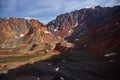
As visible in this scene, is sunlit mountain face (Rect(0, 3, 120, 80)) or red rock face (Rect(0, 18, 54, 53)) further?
red rock face (Rect(0, 18, 54, 53))

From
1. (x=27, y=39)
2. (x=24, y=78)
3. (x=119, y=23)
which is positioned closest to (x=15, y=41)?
(x=27, y=39)

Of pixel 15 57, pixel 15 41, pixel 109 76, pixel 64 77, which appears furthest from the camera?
pixel 15 41

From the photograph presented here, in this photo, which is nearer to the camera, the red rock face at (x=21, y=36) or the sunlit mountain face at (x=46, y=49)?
the sunlit mountain face at (x=46, y=49)

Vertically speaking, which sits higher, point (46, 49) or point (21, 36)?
point (21, 36)

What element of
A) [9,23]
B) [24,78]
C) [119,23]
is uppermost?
[9,23]

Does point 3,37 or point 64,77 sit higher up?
point 3,37

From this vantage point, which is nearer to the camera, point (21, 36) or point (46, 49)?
point (46, 49)

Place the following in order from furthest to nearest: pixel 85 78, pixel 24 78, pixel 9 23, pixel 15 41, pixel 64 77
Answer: pixel 9 23 → pixel 15 41 → pixel 24 78 → pixel 64 77 → pixel 85 78

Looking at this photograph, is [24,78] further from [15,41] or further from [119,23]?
[15,41]
